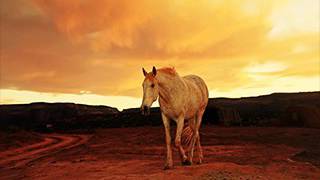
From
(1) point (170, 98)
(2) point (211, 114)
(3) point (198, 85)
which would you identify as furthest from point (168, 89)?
(2) point (211, 114)

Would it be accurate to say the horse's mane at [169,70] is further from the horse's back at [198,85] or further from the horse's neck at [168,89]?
the horse's back at [198,85]

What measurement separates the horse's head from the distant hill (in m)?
33.6

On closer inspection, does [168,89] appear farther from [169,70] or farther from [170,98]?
[169,70]

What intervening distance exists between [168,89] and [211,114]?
4304cm

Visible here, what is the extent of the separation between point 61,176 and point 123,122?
201 feet

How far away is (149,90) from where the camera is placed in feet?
33.2

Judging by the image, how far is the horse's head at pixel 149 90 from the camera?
9.89 metres

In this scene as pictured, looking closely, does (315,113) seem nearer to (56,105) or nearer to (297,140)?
(297,140)

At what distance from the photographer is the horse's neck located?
1058 centimetres

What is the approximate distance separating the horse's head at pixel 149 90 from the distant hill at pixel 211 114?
33.6 m

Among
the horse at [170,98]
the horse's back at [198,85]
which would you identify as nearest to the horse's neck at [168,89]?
the horse at [170,98]

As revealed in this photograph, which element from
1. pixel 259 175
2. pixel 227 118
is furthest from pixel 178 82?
pixel 227 118

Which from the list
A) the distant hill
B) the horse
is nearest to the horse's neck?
the horse

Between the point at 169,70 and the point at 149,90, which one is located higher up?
the point at 169,70
